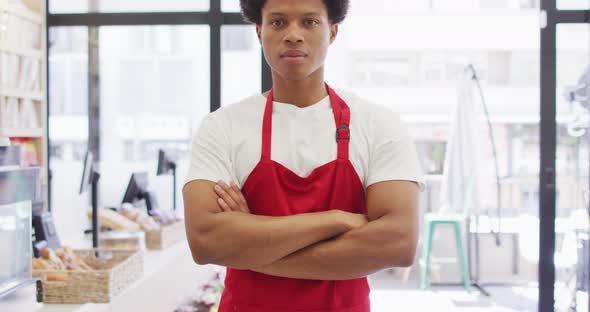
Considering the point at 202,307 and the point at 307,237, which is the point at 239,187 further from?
the point at 202,307

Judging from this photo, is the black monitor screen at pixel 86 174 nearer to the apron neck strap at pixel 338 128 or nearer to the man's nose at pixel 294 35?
the apron neck strap at pixel 338 128

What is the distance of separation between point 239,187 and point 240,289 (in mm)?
210

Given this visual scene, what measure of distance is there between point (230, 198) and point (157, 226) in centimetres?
192

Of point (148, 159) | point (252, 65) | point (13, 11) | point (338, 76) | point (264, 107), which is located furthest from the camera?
point (338, 76)

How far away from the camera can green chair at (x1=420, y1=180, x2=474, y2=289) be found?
4746 mm

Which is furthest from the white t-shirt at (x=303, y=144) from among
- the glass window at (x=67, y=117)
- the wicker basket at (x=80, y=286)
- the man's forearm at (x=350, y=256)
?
the glass window at (x=67, y=117)

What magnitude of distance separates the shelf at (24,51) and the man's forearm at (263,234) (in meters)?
2.38

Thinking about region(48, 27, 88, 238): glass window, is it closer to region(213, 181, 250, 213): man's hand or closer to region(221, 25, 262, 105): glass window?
region(221, 25, 262, 105): glass window

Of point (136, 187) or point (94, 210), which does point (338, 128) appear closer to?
point (94, 210)

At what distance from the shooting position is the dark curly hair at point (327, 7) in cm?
117

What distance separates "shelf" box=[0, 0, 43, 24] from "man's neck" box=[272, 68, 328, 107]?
7.79 feet

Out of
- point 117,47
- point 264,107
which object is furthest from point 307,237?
point 117,47

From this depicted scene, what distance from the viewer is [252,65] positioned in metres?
3.20

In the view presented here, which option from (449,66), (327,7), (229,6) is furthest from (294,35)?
(449,66)
